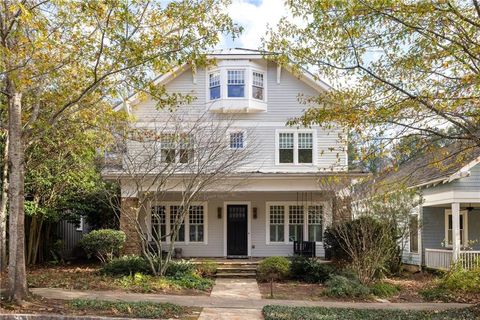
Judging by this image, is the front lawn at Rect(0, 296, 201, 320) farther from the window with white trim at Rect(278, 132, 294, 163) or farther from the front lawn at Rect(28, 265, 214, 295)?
the window with white trim at Rect(278, 132, 294, 163)

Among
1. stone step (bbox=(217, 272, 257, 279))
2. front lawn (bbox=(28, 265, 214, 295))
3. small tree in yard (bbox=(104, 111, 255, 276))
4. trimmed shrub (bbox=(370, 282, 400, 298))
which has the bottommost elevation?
stone step (bbox=(217, 272, 257, 279))

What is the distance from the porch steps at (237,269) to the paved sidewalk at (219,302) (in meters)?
4.03

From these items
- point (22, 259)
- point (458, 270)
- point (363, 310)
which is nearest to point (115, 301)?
point (22, 259)

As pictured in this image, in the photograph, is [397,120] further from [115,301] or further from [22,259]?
[22,259]

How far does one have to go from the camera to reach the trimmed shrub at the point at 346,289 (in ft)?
40.4

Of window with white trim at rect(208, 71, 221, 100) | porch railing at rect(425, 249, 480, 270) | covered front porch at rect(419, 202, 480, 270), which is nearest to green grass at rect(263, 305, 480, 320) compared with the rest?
porch railing at rect(425, 249, 480, 270)

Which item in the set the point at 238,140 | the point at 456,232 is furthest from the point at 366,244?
the point at 238,140

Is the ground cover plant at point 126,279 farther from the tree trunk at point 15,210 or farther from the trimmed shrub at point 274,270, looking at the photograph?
the tree trunk at point 15,210

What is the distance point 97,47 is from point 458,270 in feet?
36.0

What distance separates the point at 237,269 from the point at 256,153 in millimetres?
4675

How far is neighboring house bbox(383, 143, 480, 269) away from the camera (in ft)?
53.6

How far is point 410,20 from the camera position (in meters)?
9.05

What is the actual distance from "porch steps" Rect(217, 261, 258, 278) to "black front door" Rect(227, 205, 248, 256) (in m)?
2.42

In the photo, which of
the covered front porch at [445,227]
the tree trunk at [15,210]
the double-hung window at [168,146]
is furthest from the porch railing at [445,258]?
the tree trunk at [15,210]
